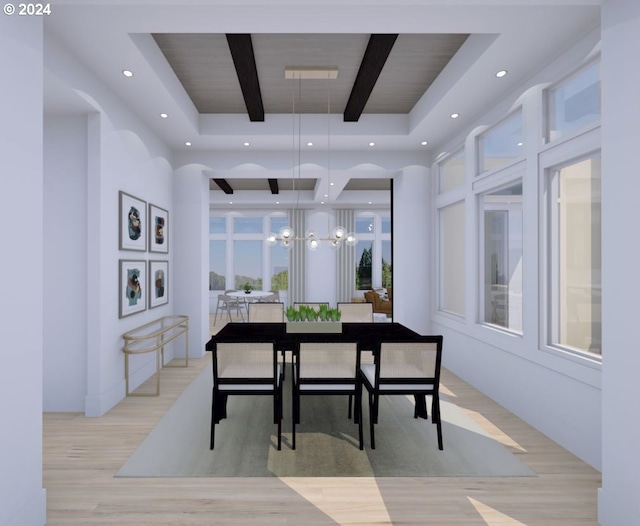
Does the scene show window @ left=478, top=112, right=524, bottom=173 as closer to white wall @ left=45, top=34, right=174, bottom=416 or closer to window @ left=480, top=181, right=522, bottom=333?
window @ left=480, top=181, right=522, bottom=333

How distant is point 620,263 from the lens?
1.94 m

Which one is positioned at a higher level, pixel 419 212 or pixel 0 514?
pixel 419 212

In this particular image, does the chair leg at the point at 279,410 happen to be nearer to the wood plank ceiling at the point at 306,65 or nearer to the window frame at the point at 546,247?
the window frame at the point at 546,247

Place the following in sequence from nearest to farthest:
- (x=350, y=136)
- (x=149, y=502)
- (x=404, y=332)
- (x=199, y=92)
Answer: (x=149, y=502) < (x=404, y=332) < (x=199, y=92) < (x=350, y=136)

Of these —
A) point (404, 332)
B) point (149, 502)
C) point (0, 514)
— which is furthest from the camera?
point (404, 332)

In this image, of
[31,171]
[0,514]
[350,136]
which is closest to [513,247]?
[350,136]

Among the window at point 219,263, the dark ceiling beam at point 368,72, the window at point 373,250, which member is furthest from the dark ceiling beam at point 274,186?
the dark ceiling beam at point 368,72

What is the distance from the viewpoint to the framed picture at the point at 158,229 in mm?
4676

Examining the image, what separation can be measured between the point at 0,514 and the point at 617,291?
126 inches

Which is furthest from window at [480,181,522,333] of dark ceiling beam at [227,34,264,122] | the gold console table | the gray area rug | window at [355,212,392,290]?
window at [355,212,392,290]

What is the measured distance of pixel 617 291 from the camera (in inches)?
77.4

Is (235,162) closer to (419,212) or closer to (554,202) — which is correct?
(419,212)

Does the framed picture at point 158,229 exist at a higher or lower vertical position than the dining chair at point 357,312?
higher

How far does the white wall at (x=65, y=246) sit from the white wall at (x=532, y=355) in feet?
13.0
